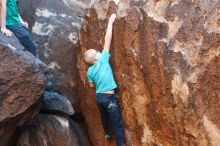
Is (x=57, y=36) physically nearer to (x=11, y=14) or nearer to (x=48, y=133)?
(x=11, y=14)

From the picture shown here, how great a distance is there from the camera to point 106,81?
15.6 ft

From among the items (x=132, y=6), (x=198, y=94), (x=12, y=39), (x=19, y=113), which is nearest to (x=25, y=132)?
(x=19, y=113)

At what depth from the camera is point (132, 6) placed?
4.65 m

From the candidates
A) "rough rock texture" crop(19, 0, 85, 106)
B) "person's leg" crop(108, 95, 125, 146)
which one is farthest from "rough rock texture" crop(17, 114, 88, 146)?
"person's leg" crop(108, 95, 125, 146)

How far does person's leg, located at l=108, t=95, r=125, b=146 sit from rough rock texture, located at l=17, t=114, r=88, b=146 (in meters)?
0.78

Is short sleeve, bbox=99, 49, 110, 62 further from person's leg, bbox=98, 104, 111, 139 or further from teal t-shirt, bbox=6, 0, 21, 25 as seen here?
teal t-shirt, bbox=6, 0, 21, 25

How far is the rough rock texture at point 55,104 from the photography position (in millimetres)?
5490

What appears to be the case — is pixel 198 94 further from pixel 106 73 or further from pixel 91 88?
pixel 91 88

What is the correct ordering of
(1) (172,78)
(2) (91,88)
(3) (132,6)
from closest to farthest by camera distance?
(1) (172,78), (3) (132,6), (2) (91,88)

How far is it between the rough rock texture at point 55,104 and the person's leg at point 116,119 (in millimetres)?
854

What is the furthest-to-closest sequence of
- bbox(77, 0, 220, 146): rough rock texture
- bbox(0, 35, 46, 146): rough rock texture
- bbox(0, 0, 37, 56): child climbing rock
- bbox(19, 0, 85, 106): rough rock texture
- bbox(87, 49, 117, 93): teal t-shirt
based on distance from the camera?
bbox(19, 0, 85, 106): rough rock texture < bbox(0, 0, 37, 56): child climbing rock < bbox(87, 49, 117, 93): teal t-shirt < bbox(0, 35, 46, 146): rough rock texture < bbox(77, 0, 220, 146): rough rock texture

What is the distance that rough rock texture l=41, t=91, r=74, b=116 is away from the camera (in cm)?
549

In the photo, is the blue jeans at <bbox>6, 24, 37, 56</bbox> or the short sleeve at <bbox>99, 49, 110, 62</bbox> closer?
the short sleeve at <bbox>99, 49, 110, 62</bbox>

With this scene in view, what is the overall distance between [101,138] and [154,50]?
1581 mm
